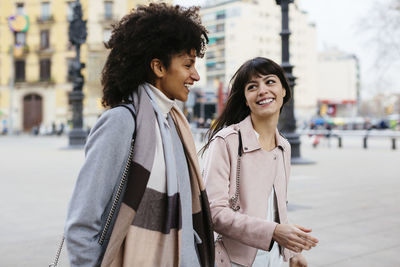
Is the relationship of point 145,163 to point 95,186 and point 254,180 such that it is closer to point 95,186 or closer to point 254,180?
point 95,186

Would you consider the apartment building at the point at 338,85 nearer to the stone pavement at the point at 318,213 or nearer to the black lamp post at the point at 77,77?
the black lamp post at the point at 77,77

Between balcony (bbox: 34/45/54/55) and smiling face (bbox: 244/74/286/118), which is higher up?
balcony (bbox: 34/45/54/55)

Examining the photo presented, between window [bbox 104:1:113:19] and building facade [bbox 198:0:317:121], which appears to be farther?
building facade [bbox 198:0:317:121]

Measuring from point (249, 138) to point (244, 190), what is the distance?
0.26 meters

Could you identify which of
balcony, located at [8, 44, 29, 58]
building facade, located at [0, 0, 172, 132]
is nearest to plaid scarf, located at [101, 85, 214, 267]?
building facade, located at [0, 0, 172, 132]

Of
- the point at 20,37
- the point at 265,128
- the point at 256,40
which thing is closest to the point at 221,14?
the point at 256,40

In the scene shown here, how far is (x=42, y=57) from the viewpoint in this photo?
51844mm

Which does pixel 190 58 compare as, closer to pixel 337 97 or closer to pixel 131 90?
pixel 131 90

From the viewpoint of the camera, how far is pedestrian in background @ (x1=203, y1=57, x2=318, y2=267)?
2119 mm

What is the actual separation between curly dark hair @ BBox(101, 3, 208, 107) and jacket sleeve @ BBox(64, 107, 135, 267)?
0.55 feet

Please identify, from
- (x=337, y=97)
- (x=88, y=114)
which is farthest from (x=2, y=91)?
(x=337, y=97)

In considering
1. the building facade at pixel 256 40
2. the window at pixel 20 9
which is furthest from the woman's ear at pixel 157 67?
the building facade at pixel 256 40

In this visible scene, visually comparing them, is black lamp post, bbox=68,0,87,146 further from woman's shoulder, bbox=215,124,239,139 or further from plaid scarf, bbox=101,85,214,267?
plaid scarf, bbox=101,85,214,267

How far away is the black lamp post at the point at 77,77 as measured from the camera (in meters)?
19.1
